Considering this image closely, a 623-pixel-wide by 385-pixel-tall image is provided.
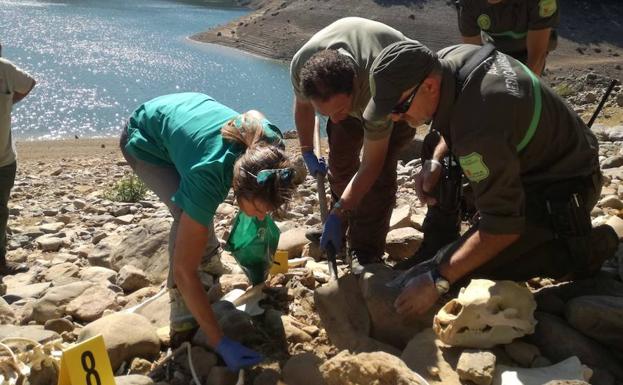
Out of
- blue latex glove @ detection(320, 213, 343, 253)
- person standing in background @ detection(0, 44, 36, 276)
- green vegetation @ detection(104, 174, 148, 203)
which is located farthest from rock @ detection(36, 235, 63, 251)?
blue latex glove @ detection(320, 213, 343, 253)

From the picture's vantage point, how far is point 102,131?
1511 cm

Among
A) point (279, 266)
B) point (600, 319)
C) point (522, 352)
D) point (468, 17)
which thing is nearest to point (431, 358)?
point (522, 352)

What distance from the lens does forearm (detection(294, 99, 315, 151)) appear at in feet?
13.5

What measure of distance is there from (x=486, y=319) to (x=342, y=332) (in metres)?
0.71

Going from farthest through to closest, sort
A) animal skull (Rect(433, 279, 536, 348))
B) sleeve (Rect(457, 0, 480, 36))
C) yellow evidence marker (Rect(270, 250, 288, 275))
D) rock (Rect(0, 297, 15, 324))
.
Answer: sleeve (Rect(457, 0, 480, 36))
yellow evidence marker (Rect(270, 250, 288, 275))
rock (Rect(0, 297, 15, 324))
animal skull (Rect(433, 279, 536, 348))

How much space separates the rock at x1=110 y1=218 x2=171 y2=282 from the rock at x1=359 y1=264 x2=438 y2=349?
5.20 ft

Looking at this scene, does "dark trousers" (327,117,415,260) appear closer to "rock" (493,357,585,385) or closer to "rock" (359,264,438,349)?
"rock" (359,264,438,349)

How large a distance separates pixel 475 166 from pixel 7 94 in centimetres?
351

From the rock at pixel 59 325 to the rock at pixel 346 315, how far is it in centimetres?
122

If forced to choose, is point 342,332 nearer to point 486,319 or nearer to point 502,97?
point 486,319

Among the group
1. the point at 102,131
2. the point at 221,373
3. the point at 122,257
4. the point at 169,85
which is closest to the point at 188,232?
the point at 221,373

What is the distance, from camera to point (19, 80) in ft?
16.2

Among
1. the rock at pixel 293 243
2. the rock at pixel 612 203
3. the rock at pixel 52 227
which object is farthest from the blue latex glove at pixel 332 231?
the rock at pixel 52 227

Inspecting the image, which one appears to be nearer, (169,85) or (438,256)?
(438,256)
